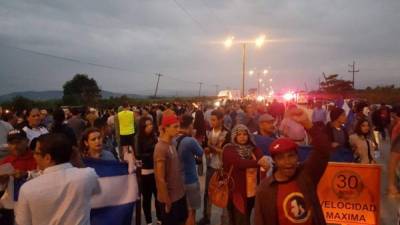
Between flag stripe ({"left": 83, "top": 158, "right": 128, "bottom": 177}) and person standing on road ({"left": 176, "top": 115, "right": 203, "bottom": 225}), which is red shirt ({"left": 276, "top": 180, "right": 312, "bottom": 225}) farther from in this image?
flag stripe ({"left": 83, "top": 158, "right": 128, "bottom": 177})

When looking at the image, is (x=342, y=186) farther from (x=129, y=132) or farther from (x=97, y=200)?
(x=129, y=132)

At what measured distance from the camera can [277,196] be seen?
345 centimetres

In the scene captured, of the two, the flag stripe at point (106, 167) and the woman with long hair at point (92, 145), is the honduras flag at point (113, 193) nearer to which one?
the flag stripe at point (106, 167)

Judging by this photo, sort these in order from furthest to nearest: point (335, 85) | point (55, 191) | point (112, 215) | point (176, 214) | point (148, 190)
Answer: point (335, 85) < point (148, 190) < point (176, 214) < point (112, 215) < point (55, 191)

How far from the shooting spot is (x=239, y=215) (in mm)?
5668

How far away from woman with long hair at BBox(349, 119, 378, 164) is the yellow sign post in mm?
917

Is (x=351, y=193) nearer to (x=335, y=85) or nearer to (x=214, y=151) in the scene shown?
(x=214, y=151)

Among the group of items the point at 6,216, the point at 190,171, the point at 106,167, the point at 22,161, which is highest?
the point at 22,161

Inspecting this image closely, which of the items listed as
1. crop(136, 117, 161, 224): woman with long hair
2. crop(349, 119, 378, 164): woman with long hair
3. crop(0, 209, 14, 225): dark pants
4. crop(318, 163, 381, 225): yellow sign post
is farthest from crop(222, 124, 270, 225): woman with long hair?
crop(0, 209, 14, 225): dark pants

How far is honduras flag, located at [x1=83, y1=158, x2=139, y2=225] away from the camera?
5324mm

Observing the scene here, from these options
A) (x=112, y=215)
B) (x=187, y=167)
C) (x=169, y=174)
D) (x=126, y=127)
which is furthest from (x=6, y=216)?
(x=126, y=127)

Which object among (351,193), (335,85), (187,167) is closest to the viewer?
(187,167)

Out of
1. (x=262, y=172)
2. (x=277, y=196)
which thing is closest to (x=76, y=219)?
(x=277, y=196)

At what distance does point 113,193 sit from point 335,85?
10274 centimetres
